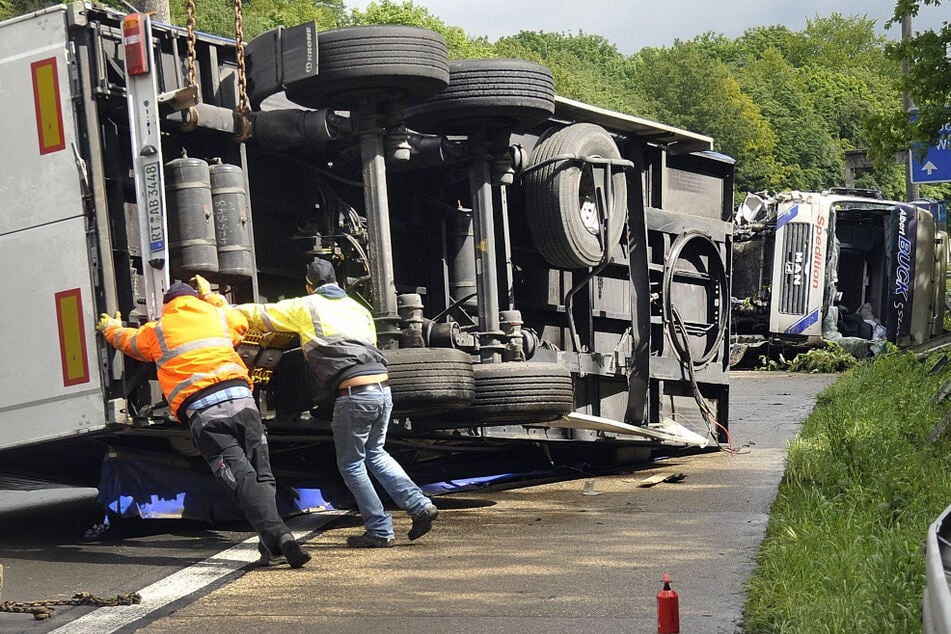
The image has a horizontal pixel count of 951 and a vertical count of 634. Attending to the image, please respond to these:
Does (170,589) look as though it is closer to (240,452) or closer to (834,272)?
(240,452)

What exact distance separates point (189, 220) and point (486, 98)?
2114 millimetres

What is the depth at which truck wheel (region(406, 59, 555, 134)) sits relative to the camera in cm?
802

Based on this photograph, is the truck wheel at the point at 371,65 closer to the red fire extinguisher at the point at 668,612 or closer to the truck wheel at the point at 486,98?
the truck wheel at the point at 486,98

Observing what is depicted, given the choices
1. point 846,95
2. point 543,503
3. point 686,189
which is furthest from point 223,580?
point 846,95

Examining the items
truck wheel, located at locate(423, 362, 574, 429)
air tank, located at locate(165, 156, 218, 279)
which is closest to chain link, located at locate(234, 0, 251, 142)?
air tank, located at locate(165, 156, 218, 279)

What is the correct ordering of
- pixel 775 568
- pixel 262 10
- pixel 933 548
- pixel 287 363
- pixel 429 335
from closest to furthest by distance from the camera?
pixel 933 548, pixel 775 568, pixel 287 363, pixel 429 335, pixel 262 10

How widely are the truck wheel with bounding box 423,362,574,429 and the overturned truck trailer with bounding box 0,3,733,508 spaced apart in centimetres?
1

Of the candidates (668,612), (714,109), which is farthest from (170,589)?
(714,109)

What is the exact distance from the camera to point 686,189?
10.9 m

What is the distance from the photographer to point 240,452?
6.55 metres

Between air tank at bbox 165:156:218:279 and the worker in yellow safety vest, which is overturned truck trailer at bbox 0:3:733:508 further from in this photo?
the worker in yellow safety vest

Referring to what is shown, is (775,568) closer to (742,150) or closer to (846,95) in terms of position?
(742,150)

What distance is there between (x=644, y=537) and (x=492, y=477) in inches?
116

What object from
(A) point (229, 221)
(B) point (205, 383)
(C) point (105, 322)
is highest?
(A) point (229, 221)
